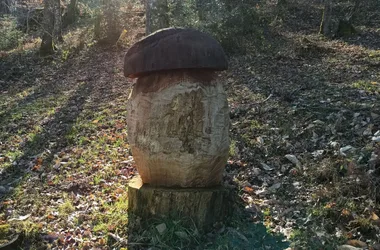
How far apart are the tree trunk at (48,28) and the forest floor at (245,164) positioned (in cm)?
398

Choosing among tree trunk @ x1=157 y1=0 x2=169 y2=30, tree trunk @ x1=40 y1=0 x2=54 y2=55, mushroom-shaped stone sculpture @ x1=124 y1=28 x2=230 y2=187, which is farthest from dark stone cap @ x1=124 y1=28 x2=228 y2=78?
tree trunk @ x1=40 y1=0 x2=54 y2=55

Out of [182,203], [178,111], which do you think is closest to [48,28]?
[178,111]

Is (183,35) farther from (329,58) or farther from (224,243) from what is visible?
(329,58)

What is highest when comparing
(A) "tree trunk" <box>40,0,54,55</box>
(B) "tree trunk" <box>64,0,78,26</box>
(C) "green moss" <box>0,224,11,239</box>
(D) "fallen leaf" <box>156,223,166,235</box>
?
(B) "tree trunk" <box>64,0,78,26</box>

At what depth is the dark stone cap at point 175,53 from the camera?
358 cm

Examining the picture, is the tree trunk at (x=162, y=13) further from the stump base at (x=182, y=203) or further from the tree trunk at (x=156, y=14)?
the stump base at (x=182, y=203)

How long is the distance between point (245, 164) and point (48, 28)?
11.1 meters

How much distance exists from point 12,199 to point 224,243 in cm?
296

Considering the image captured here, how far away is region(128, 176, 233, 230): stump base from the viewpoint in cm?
384

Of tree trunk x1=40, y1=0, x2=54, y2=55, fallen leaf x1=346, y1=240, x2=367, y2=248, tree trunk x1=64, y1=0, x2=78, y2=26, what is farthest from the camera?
tree trunk x1=64, y1=0, x2=78, y2=26

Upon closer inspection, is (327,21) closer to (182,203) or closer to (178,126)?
(178,126)

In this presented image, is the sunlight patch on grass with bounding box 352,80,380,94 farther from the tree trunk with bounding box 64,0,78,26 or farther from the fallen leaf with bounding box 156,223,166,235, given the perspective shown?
the tree trunk with bounding box 64,0,78,26

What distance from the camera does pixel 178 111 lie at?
3805mm

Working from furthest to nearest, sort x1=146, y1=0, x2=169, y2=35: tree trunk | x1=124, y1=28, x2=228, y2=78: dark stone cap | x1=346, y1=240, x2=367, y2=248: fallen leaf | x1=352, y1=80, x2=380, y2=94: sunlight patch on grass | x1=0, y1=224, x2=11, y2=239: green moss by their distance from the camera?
x1=146, y1=0, x2=169, y2=35: tree trunk → x1=352, y1=80, x2=380, y2=94: sunlight patch on grass → x1=0, y1=224, x2=11, y2=239: green moss → x1=124, y1=28, x2=228, y2=78: dark stone cap → x1=346, y1=240, x2=367, y2=248: fallen leaf
